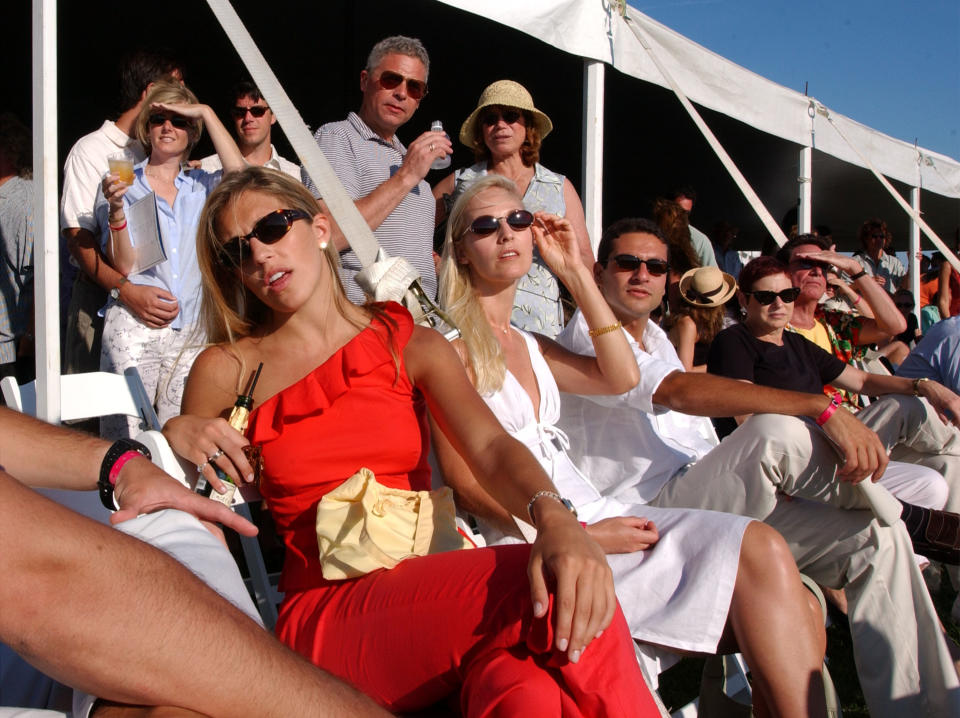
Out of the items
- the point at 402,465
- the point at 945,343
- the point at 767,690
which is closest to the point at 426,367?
the point at 402,465

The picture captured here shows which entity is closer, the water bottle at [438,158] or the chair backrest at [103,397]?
the chair backrest at [103,397]

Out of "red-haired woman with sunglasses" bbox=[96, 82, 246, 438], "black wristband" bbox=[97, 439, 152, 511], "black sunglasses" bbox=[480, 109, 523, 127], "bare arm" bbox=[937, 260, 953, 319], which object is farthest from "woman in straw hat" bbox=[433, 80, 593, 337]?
"bare arm" bbox=[937, 260, 953, 319]

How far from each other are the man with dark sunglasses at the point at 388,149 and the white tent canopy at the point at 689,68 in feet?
1.90

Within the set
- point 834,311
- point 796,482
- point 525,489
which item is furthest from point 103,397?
point 834,311

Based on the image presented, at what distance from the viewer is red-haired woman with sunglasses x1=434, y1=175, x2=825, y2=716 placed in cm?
184

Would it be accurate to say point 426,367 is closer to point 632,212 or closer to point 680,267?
point 680,267

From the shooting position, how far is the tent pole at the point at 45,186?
8.68ft

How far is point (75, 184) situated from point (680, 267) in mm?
3451

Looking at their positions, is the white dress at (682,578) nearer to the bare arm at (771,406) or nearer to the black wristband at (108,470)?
the bare arm at (771,406)

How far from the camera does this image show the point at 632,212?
428 inches

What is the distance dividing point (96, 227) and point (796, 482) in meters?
2.74

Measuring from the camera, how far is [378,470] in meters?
1.88

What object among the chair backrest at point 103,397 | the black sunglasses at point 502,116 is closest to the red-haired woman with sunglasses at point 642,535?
the chair backrest at point 103,397

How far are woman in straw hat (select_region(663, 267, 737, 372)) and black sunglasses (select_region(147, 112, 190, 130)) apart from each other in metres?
2.48
